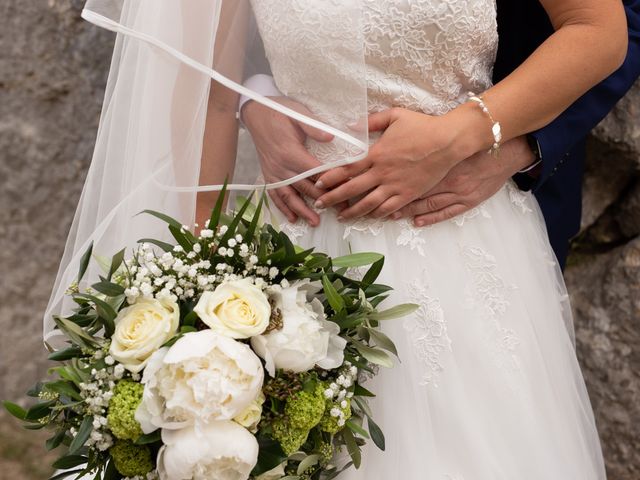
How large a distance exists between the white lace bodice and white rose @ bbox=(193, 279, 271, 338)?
34 cm

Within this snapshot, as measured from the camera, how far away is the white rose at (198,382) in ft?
2.62

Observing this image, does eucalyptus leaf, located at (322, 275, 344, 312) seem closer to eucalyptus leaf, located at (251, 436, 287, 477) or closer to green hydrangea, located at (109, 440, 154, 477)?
eucalyptus leaf, located at (251, 436, 287, 477)

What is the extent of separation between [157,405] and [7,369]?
145cm

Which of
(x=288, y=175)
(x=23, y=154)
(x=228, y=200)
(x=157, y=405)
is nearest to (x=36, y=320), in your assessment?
(x=23, y=154)

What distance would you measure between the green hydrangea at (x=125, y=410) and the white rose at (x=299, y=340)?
159 millimetres

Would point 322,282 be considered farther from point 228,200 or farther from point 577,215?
point 577,215

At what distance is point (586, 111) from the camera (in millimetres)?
1325

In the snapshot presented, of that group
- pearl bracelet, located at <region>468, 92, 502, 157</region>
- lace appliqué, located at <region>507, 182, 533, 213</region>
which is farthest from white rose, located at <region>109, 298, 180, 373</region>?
lace appliqué, located at <region>507, 182, 533, 213</region>

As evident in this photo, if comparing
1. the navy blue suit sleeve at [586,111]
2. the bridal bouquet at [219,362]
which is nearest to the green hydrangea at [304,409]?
the bridal bouquet at [219,362]

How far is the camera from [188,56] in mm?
1039

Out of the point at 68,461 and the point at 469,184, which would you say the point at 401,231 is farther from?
the point at 68,461

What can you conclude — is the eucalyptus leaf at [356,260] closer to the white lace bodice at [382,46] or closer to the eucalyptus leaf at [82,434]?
the white lace bodice at [382,46]

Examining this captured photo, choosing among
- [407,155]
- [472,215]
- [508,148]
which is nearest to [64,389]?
[407,155]

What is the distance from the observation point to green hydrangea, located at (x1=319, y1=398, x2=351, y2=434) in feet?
2.96
